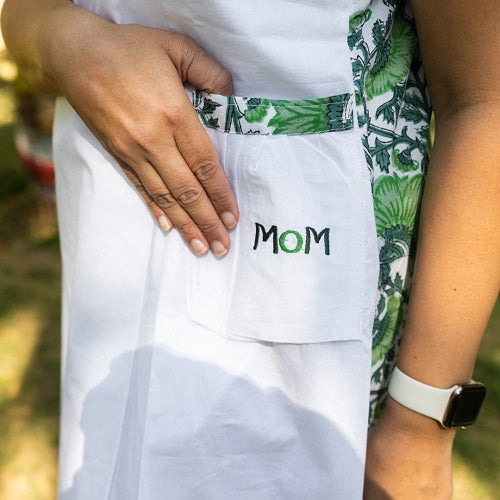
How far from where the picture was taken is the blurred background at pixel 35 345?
231 cm

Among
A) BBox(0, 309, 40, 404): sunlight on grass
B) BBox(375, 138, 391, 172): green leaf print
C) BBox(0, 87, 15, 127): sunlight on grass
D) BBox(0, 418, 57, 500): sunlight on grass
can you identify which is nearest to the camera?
BBox(375, 138, 391, 172): green leaf print

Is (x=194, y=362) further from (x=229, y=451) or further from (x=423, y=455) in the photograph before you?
(x=423, y=455)

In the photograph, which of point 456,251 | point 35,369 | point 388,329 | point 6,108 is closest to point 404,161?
point 456,251

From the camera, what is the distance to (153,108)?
33.3 inches

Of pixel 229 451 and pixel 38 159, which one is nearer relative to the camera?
pixel 229 451

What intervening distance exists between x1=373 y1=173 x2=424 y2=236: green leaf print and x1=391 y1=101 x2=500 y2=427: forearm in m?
0.04

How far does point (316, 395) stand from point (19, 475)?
5.74 feet

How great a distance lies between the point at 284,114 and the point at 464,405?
1.64 feet

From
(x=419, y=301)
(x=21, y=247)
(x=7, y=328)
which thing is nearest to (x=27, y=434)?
(x=7, y=328)

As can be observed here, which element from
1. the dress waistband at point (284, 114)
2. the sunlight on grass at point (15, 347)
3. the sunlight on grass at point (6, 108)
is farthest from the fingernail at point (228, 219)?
the sunlight on grass at point (6, 108)

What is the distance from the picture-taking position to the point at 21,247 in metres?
3.43

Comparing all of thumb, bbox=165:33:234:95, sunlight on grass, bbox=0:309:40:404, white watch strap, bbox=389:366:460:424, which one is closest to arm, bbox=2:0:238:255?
thumb, bbox=165:33:234:95

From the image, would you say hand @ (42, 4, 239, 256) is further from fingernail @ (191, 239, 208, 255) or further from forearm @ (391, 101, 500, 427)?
forearm @ (391, 101, 500, 427)

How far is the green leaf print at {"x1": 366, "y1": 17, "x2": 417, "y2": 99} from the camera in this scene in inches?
37.0
